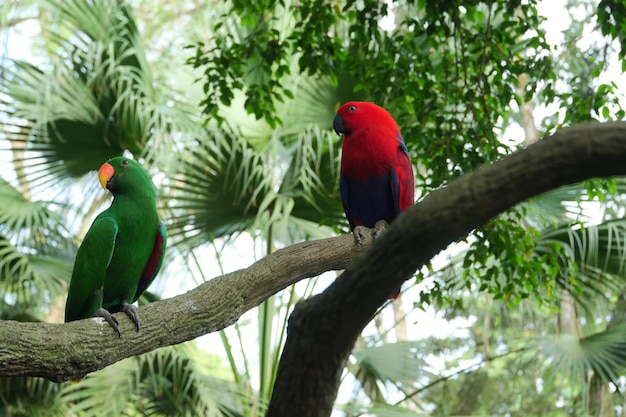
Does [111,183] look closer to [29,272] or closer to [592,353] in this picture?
[29,272]

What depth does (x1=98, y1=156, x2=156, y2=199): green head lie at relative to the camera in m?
3.06

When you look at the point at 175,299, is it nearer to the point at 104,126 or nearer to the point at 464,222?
the point at 464,222

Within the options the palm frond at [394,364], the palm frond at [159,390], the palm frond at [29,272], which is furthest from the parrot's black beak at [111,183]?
the palm frond at [394,364]

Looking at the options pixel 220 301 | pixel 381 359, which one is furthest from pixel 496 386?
pixel 220 301

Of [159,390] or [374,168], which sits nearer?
[374,168]

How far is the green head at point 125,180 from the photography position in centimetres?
306

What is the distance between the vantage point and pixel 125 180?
10.1ft

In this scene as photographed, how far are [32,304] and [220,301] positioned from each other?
3.72 meters

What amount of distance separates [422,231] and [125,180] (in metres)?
1.92

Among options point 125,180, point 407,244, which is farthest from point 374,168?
point 407,244

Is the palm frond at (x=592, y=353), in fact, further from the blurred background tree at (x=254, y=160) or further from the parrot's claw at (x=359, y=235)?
the parrot's claw at (x=359, y=235)

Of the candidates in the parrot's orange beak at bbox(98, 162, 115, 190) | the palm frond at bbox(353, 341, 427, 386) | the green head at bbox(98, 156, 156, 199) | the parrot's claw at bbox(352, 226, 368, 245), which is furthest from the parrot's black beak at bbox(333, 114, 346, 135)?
the palm frond at bbox(353, 341, 427, 386)

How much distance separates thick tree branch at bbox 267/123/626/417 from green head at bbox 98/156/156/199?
65.2 inches

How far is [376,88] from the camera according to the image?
15.0ft
